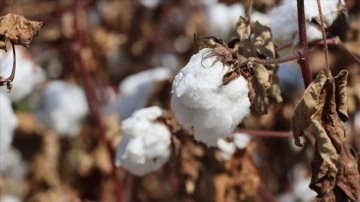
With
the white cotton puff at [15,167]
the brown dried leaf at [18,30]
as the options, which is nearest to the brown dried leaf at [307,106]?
the brown dried leaf at [18,30]

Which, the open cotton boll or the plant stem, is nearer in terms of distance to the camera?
the plant stem

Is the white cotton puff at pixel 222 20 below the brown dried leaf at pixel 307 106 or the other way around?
below

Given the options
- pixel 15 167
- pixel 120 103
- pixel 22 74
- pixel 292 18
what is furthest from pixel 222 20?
pixel 292 18

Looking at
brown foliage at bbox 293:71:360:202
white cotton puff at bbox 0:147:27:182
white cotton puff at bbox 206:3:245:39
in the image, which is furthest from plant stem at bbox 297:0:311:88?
white cotton puff at bbox 0:147:27:182

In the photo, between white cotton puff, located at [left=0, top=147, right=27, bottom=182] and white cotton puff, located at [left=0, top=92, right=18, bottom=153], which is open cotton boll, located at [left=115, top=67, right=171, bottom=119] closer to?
white cotton puff, located at [left=0, top=92, right=18, bottom=153]

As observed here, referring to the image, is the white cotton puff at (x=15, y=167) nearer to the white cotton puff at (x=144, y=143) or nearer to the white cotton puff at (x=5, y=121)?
the white cotton puff at (x=5, y=121)

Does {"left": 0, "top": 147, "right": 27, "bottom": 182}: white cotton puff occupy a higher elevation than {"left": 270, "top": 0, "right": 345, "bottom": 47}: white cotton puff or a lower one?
lower

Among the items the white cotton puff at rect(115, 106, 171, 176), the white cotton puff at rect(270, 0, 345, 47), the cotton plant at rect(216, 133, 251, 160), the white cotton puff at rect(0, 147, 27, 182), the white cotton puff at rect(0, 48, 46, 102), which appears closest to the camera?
the white cotton puff at rect(270, 0, 345, 47)
